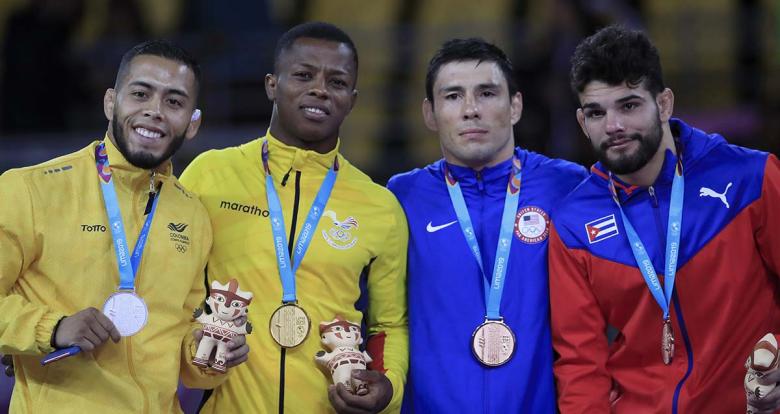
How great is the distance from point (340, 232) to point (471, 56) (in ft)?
3.34

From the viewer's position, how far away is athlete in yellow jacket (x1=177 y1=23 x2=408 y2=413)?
5.02m

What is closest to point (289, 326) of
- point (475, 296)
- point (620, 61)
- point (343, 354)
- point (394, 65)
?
point (343, 354)

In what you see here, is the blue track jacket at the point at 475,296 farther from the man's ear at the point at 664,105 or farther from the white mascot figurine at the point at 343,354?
the man's ear at the point at 664,105

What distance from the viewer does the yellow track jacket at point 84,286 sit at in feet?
14.8

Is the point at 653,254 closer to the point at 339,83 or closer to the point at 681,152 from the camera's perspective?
the point at 681,152

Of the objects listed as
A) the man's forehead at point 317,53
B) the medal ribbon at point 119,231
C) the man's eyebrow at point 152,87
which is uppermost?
the man's forehead at point 317,53

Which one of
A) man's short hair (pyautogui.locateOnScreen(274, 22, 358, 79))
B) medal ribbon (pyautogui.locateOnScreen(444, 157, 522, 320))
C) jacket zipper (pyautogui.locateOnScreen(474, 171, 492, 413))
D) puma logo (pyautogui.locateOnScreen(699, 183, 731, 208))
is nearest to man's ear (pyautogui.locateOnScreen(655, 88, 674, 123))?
puma logo (pyautogui.locateOnScreen(699, 183, 731, 208))

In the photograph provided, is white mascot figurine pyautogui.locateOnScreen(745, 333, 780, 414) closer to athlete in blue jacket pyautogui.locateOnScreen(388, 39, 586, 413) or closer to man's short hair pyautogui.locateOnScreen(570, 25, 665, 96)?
athlete in blue jacket pyautogui.locateOnScreen(388, 39, 586, 413)

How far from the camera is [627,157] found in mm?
5102

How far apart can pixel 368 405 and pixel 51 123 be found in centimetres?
636

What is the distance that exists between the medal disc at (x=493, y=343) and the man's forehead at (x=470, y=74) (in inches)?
43.1

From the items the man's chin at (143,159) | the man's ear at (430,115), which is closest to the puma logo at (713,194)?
the man's ear at (430,115)

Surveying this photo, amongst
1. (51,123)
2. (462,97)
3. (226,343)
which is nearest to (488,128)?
(462,97)

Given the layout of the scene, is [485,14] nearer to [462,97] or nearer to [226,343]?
[462,97]
